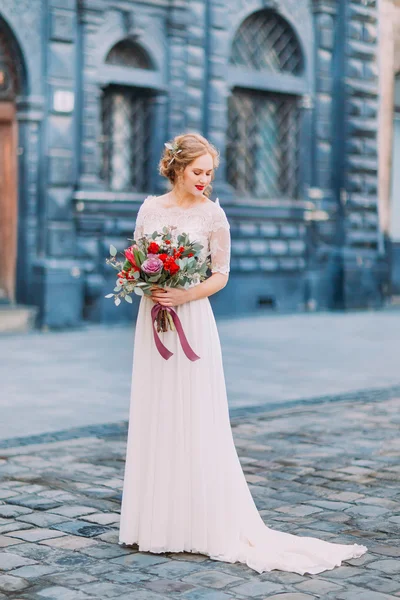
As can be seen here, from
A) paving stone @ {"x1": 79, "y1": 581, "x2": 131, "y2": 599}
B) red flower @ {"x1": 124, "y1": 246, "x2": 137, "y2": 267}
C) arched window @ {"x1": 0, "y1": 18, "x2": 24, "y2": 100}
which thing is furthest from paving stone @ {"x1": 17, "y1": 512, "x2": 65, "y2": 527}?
arched window @ {"x1": 0, "y1": 18, "x2": 24, "y2": 100}

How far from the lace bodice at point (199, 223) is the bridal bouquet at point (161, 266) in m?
0.05

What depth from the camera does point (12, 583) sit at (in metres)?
4.48

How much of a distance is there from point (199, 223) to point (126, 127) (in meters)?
10.7

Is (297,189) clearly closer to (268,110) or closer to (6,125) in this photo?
(268,110)

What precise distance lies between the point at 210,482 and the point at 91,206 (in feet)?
32.7

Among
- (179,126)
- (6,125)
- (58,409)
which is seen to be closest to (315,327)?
(179,126)

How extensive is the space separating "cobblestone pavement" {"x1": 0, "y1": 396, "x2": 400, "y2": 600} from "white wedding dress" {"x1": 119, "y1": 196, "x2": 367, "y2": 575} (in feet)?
0.39

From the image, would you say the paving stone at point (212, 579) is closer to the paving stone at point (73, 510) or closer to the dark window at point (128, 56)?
the paving stone at point (73, 510)

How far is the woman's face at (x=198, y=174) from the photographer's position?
491 cm

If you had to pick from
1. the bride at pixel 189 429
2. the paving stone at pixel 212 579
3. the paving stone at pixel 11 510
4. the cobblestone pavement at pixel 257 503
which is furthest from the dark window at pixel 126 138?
the paving stone at pixel 212 579

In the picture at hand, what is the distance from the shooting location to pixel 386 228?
60.5 ft

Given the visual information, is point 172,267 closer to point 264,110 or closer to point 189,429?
point 189,429

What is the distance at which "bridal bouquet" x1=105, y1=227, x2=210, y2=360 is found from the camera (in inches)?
190

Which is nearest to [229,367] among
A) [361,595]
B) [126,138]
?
[126,138]
